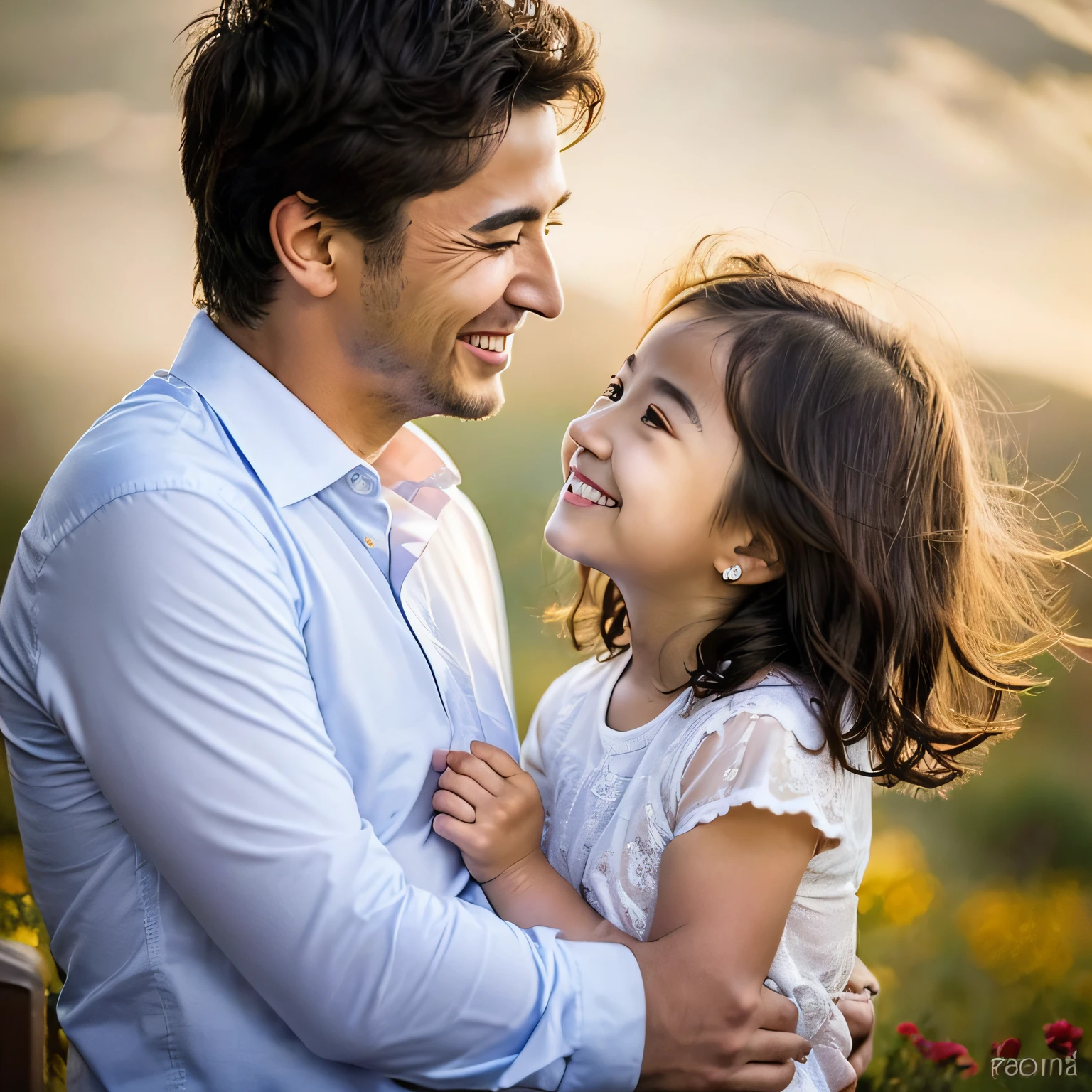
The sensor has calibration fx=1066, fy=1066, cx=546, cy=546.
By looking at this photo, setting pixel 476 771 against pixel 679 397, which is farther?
pixel 679 397

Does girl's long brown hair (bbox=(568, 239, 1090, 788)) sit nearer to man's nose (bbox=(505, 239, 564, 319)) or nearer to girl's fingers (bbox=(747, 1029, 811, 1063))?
man's nose (bbox=(505, 239, 564, 319))

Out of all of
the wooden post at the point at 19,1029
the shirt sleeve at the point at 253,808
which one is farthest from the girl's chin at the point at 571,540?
the wooden post at the point at 19,1029

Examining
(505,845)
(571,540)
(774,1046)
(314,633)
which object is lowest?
(774,1046)

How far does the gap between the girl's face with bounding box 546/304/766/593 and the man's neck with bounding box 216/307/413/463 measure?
0.32 m

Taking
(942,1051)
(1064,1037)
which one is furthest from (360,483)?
(1064,1037)

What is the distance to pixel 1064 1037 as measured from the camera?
265 cm

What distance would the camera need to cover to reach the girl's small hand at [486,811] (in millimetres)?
1315

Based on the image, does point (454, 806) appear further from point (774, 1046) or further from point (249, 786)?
point (774, 1046)

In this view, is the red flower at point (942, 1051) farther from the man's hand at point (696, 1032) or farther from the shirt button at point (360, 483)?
the shirt button at point (360, 483)

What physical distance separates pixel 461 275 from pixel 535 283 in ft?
0.47

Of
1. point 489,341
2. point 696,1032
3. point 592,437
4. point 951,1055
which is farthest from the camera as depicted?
point 951,1055

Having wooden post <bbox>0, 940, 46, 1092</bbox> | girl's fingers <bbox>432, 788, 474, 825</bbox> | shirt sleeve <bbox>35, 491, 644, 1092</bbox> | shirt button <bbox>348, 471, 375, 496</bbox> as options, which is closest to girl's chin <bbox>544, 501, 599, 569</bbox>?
shirt button <bbox>348, 471, 375, 496</bbox>

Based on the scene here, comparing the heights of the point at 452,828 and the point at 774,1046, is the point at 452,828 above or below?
above

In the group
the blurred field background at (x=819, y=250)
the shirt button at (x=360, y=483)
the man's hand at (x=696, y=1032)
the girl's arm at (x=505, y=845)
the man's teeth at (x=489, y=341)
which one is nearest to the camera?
the man's hand at (x=696, y=1032)
